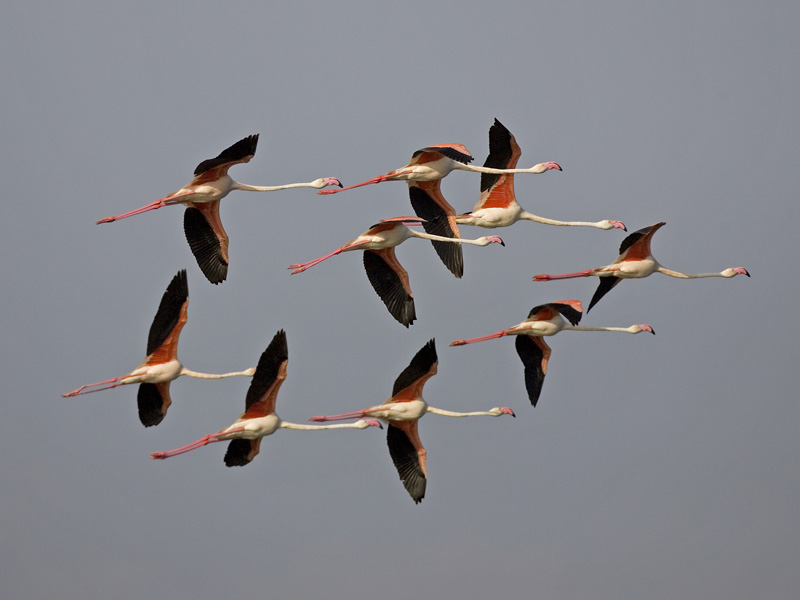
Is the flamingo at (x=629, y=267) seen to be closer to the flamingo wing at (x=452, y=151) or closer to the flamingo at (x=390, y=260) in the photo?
the flamingo at (x=390, y=260)

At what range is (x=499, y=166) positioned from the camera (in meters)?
40.6

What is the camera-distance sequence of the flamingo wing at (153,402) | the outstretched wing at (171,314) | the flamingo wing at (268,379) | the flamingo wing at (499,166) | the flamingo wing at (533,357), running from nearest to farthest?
1. the flamingo wing at (268,379)
2. the outstretched wing at (171,314)
3. the flamingo wing at (153,402)
4. the flamingo wing at (499,166)
5. the flamingo wing at (533,357)

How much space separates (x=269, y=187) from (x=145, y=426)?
597 cm

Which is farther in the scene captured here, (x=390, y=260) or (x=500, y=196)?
(x=500, y=196)

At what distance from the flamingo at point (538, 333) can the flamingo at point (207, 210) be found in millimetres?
5150

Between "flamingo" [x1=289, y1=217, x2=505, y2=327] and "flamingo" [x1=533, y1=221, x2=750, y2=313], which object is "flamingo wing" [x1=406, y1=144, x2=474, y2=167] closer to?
"flamingo" [x1=289, y1=217, x2=505, y2=327]

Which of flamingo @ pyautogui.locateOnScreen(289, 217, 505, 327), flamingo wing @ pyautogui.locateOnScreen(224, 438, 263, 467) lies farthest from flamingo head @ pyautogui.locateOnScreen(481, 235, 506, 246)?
flamingo wing @ pyautogui.locateOnScreen(224, 438, 263, 467)

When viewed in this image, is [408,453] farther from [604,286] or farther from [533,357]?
[604,286]

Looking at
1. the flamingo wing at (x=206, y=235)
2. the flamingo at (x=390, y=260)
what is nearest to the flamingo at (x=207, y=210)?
the flamingo wing at (x=206, y=235)

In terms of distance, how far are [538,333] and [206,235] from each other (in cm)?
762

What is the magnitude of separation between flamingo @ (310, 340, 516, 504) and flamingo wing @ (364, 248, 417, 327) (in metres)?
1.76

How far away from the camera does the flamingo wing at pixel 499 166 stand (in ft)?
132

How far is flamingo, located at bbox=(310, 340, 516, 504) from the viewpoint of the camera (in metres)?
37.3

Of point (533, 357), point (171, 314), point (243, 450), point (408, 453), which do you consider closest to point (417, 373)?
point (408, 453)
